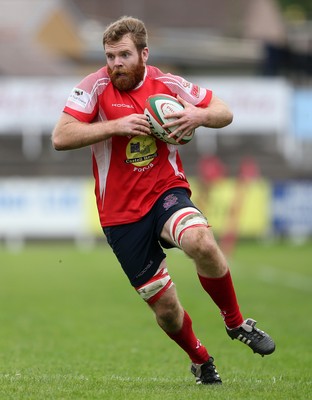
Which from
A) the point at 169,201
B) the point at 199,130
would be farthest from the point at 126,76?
the point at 199,130

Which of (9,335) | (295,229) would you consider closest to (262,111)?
(295,229)

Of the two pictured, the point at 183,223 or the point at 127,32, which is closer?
the point at 183,223

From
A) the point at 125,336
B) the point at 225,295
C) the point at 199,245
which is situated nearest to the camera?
the point at 199,245

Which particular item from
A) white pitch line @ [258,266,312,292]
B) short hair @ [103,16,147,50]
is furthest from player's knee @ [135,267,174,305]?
white pitch line @ [258,266,312,292]

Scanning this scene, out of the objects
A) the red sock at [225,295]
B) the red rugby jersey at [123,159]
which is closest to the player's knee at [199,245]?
the red sock at [225,295]

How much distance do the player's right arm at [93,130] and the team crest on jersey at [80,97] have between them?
0.41 feet

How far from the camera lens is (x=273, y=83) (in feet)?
108

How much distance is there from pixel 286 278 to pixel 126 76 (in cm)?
1230

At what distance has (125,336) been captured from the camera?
37.9 ft

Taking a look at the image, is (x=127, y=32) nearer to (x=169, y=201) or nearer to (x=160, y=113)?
(x=160, y=113)

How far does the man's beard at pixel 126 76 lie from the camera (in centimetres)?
739

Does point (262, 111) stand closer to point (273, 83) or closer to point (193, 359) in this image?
point (273, 83)

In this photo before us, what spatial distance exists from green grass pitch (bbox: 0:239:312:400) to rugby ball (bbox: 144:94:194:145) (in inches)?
64.8

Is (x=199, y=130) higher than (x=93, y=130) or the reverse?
the reverse
